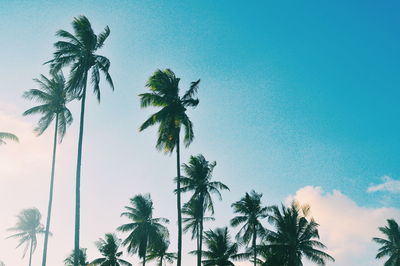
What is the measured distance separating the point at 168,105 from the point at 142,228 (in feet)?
59.4

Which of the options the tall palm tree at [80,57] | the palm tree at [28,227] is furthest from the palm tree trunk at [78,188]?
the palm tree at [28,227]

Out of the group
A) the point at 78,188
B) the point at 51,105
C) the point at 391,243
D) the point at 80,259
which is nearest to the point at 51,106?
the point at 51,105

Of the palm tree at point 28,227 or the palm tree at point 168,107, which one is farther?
the palm tree at point 28,227

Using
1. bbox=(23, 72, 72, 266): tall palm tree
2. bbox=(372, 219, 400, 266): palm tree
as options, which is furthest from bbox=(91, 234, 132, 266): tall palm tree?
bbox=(372, 219, 400, 266): palm tree

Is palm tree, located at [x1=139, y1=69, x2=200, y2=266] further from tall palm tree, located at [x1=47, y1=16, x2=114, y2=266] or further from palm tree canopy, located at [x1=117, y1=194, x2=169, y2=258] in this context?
palm tree canopy, located at [x1=117, y1=194, x2=169, y2=258]

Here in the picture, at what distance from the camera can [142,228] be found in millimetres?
39844

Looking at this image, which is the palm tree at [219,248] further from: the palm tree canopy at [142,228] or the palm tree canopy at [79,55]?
the palm tree canopy at [79,55]

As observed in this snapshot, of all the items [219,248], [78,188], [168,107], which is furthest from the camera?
[219,248]

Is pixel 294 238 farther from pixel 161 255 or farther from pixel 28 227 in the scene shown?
pixel 28 227

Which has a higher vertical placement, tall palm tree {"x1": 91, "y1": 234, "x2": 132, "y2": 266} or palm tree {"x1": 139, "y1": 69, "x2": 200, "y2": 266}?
palm tree {"x1": 139, "y1": 69, "x2": 200, "y2": 266}

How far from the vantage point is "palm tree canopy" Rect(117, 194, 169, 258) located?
39.4 meters

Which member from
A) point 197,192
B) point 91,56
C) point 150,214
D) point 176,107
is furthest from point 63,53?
point 150,214

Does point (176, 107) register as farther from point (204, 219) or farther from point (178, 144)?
point (204, 219)

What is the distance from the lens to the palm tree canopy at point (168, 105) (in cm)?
2728
